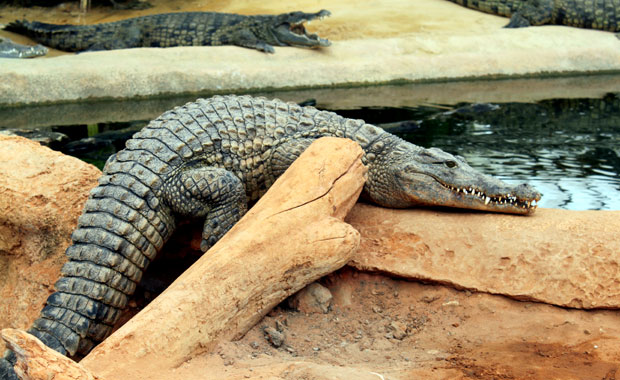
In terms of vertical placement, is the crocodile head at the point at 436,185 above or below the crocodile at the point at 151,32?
above

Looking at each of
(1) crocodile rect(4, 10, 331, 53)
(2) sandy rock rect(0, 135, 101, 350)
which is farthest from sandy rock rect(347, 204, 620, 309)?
(1) crocodile rect(4, 10, 331, 53)

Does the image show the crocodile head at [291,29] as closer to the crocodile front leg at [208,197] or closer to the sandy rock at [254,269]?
the crocodile front leg at [208,197]

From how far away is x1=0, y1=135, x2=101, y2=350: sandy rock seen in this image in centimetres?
376

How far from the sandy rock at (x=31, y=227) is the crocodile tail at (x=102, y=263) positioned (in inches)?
20.6

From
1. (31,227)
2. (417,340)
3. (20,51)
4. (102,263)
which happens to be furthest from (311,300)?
(20,51)

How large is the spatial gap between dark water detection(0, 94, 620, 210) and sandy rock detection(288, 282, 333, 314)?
8.66ft

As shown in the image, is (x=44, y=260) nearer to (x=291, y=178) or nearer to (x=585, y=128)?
(x=291, y=178)

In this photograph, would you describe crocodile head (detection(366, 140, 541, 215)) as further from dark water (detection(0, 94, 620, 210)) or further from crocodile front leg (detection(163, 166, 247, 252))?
dark water (detection(0, 94, 620, 210))

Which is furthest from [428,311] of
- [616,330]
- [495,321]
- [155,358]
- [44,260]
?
[44,260]

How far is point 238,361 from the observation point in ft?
8.94

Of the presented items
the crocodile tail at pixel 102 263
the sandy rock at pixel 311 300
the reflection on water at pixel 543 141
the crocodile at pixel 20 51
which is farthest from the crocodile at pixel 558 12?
the crocodile tail at pixel 102 263

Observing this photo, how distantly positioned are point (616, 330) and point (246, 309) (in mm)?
1731

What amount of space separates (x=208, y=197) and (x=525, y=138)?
5053mm

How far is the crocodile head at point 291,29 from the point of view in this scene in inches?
435
